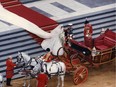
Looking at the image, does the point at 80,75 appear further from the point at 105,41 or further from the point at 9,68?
the point at 9,68

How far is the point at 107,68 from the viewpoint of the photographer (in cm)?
1395

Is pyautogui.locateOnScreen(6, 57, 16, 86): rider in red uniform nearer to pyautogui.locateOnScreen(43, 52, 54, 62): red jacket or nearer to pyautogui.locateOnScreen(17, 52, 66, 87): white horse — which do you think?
pyautogui.locateOnScreen(17, 52, 66, 87): white horse

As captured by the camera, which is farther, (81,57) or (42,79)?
(81,57)

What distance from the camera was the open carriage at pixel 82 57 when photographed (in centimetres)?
1295

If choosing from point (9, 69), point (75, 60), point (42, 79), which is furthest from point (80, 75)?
point (9, 69)

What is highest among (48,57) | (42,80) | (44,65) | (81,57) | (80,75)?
(48,57)

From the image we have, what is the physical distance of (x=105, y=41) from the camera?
45.0 feet

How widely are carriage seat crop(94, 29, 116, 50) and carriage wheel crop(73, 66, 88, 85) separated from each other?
0.92 m

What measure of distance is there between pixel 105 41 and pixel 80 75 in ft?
4.76

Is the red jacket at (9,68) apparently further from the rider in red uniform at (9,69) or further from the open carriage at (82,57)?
the open carriage at (82,57)

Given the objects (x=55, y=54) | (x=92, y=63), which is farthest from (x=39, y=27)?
(x=92, y=63)

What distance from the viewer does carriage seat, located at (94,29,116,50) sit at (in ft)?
44.5

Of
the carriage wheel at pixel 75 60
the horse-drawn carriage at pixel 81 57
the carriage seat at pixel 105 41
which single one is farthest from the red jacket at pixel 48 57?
the carriage seat at pixel 105 41

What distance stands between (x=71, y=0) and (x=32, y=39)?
3009mm
